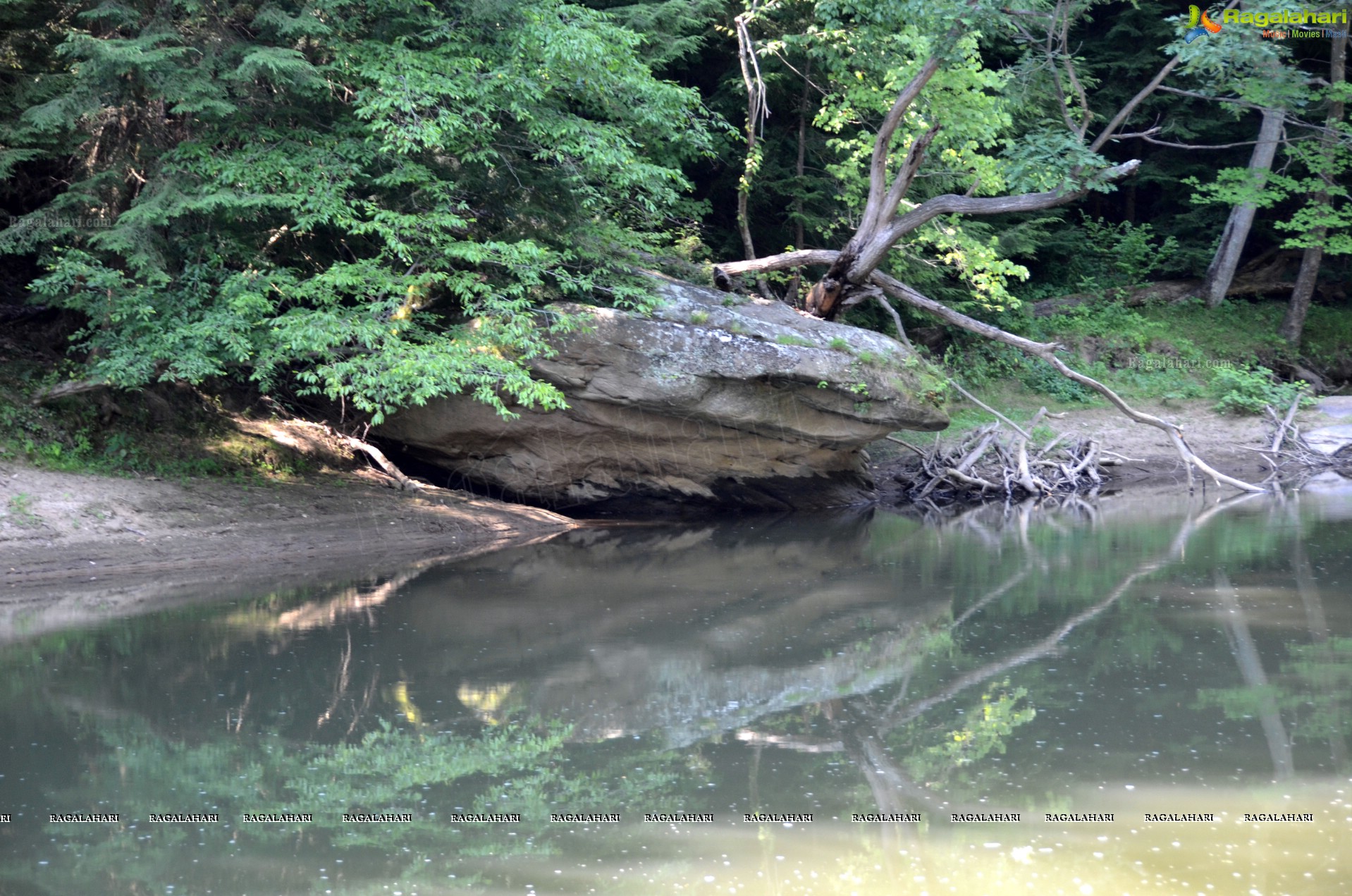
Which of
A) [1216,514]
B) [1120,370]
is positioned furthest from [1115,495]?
[1120,370]

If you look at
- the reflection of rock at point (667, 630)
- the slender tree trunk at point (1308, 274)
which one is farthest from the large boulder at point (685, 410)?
the slender tree trunk at point (1308, 274)

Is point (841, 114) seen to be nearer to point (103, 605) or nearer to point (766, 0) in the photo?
point (766, 0)

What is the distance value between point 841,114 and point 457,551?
29.3 ft

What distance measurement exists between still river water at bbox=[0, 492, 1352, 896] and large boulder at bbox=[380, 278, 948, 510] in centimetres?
339

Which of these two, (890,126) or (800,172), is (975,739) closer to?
(890,126)

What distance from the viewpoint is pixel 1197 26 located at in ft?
36.5

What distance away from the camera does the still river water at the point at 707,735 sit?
4371 mm

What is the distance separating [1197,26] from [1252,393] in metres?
9.54

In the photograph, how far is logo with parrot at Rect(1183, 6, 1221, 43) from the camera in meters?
10.9

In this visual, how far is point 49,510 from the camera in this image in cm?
1041

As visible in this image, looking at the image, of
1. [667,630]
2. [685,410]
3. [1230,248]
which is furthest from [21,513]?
[1230,248]

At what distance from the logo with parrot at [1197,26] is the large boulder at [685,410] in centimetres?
513
